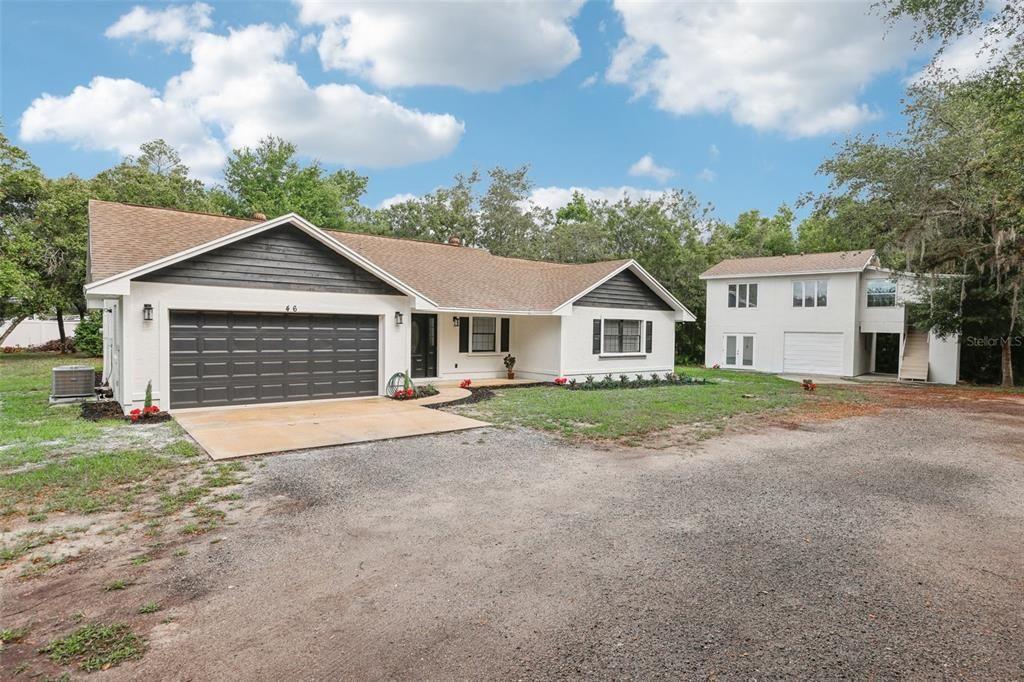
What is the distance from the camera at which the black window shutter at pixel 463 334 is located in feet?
56.0

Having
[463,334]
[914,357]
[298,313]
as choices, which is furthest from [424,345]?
[914,357]

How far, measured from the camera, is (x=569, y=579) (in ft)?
13.0

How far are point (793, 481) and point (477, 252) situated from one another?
16184 mm

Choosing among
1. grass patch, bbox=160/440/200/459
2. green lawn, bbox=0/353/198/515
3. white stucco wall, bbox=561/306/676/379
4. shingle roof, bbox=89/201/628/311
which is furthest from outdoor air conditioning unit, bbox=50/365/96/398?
white stucco wall, bbox=561/306/676/379

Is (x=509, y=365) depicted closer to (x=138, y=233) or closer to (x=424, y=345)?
(x=424, y=345)

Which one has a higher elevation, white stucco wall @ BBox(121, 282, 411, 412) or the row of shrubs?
white stucco wall @ BBox(121, 282, 411, 412)

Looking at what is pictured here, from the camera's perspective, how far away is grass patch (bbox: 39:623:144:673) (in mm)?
2918

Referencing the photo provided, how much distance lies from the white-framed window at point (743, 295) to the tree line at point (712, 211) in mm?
3990

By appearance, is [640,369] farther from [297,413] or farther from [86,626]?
[86,626]

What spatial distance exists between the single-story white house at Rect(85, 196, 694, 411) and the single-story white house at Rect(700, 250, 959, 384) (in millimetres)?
10273

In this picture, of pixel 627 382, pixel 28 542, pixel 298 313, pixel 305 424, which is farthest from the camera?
pixel 627 382

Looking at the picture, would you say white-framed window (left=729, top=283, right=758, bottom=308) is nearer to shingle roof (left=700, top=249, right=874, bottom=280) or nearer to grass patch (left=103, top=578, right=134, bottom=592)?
shingle roof (left=700, top=249, right=874, bottom=280)

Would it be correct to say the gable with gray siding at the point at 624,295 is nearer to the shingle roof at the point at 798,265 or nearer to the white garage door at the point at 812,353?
the shingle roof at the point at 798,265

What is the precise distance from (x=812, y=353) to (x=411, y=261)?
18.3 meters
